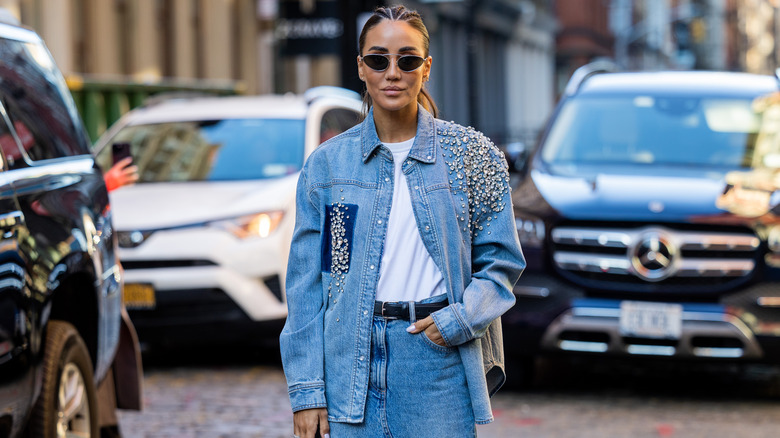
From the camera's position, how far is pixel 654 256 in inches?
290

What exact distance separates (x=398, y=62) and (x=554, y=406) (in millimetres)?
4520

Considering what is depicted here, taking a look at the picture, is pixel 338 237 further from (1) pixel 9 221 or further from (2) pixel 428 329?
(1) pixel 9 221

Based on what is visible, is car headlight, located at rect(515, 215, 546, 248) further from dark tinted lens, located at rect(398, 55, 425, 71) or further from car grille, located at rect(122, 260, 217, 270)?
dark tinted lens, located at rect(398, 55, 425, 71)

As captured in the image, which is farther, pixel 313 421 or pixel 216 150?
pixel 216 150

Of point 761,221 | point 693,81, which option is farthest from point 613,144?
point 761,221

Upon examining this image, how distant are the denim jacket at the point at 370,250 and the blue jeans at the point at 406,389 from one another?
0.04m

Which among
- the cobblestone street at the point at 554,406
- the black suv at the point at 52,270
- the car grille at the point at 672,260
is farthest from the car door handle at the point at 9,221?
the car grille at the point at 672,260

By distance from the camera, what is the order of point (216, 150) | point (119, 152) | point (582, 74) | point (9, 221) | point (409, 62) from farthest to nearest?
point (216, 150) → point (582, 74) → point (119, 152) → point (9, 221) → point (409, 62)

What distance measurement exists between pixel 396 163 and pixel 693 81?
597 centimetres

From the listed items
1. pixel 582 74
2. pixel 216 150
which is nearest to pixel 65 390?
pixel 216 150

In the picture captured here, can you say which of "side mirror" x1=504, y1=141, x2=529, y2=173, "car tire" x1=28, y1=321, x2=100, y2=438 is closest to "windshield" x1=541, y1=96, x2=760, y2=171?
"side mirror" x1=504, y1=141, x2=529, y2=173

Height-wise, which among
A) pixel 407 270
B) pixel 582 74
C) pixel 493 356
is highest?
pixel 407 270

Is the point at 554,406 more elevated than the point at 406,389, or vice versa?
the point at 406,389

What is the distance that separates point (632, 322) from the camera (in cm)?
733
